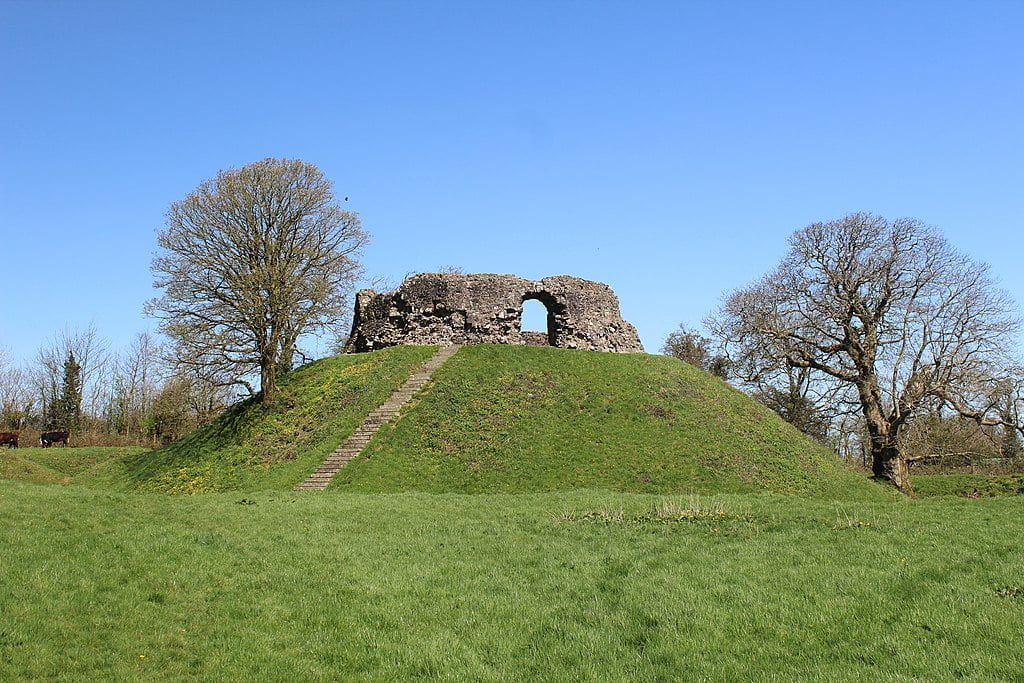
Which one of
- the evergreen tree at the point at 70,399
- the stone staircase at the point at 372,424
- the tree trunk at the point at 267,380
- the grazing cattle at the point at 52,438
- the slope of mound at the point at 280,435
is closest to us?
the stone staircase at the point at 372,424

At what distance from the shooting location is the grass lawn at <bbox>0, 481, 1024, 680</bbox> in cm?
945

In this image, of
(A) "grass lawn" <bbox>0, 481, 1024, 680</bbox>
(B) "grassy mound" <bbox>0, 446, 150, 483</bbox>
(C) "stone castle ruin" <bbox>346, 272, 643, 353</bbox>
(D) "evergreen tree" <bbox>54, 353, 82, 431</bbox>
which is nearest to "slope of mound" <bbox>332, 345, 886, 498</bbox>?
(C) "stone castle ruin" <bbox>346, 272, 643, 353</bbox>

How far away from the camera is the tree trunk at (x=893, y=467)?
36.9m

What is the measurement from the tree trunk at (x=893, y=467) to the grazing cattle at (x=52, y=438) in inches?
1909

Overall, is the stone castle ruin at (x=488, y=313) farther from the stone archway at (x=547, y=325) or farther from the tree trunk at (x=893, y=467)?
the tree trunk at (x=893, y=467)

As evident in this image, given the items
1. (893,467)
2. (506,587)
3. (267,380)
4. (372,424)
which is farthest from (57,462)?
(893,467)

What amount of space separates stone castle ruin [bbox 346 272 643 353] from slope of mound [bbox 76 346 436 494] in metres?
1.83

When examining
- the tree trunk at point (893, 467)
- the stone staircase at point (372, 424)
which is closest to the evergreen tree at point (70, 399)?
the stone staircase at point (372, 424)

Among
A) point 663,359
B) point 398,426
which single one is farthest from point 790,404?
point 398,426

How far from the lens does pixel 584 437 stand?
31078 millimetres

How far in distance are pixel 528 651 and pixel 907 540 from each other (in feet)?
24.5

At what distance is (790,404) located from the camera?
155ft

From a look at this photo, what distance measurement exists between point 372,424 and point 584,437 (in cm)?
882

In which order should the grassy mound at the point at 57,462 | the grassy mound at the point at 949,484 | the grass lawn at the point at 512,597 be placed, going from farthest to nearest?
the grassy mound at the point at 949,484
the grassy mound at the point at 57,462
the grass lawn at the point at 512,597
